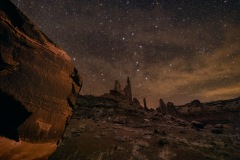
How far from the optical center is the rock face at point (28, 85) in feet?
18.9

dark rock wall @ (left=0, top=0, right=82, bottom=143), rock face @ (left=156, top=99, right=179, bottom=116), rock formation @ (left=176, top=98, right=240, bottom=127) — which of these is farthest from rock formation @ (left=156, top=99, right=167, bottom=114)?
dark rock wall @ (left=0, top=0, right=82, bottom=143)

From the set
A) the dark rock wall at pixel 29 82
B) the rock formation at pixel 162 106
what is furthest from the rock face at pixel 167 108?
the dark rock wall at pixel 29 82

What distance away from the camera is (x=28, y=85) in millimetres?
6367

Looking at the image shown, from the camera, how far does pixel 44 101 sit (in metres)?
6.98

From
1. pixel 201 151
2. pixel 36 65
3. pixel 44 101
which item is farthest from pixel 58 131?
pixel 201 151

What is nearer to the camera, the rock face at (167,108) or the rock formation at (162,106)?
the rock face at (167,108)

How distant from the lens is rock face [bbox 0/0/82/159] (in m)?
5.76

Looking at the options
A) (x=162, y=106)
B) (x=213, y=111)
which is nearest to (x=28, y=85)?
(x=162, y=106)

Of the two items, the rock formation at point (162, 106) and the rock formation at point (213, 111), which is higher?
the rock formation at point (162, 106)

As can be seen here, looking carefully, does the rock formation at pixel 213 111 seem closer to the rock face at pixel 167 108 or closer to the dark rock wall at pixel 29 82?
the rock face at pixel 167 108

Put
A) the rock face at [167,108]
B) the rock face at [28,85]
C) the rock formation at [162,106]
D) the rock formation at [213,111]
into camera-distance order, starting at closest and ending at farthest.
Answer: the rock face at [28,85] < the rock formation at [213,111] < the rock face at [167,108] < the rock formation at [162,106]

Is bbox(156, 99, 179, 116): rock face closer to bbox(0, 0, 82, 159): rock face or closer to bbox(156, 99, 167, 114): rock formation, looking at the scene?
bbox(156, 99, 167, 114): rock formation

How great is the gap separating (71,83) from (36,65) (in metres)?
2.19

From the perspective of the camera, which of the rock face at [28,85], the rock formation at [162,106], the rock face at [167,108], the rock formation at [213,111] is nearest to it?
the rock face at [28,85]
